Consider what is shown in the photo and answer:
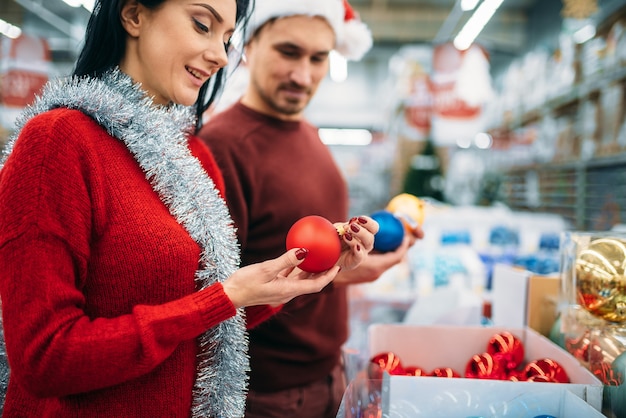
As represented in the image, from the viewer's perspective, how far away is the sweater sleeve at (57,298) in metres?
0.85

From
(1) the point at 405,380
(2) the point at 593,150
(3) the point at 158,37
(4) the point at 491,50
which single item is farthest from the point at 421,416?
(4) the point at 491,50

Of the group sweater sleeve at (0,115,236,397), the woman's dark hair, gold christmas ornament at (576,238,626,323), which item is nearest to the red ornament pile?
gold christmas ornament at (576,238,626,323)

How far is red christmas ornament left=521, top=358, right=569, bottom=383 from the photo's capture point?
1.32m

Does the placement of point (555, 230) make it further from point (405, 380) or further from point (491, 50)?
point (491, 50)

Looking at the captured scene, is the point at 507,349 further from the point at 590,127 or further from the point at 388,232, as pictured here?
the point at 590,127

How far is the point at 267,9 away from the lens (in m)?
1.86

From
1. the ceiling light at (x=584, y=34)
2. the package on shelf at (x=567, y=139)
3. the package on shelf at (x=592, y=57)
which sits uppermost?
the ceiling light at (x=584, y=34)

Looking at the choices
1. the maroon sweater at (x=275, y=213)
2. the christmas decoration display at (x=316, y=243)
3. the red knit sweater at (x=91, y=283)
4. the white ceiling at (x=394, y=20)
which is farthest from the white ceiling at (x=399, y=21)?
the red knit sweater at (x=91, y=283)

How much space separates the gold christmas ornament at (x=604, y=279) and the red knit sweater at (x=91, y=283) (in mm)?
911

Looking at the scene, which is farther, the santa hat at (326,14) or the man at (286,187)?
the santa hat at (326,14)

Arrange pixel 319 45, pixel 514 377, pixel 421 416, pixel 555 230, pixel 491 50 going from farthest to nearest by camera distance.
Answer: pixel 491 50, pixel 555 230, pixel 319 45, pixel 514 377, pixel 421 416

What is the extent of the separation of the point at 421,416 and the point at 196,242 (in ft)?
2.17

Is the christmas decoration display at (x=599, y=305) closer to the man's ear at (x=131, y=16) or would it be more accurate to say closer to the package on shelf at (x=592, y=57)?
the man's ear at (x=131, y=16)

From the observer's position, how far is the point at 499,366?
147 cm
